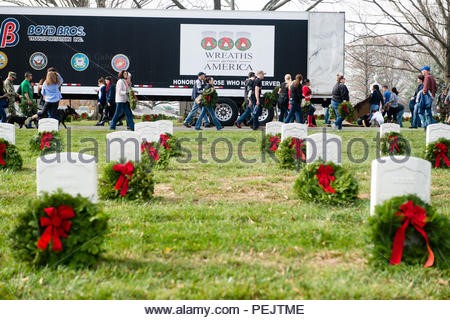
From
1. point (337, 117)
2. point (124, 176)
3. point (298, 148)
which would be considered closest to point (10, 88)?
point (337, 117)

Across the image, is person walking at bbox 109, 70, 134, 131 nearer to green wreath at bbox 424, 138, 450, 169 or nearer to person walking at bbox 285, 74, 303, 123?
person walking at bbox 285, 74, 303, 123

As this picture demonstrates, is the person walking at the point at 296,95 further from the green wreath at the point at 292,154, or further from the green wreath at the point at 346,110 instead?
the green wreath at the point at 292,154

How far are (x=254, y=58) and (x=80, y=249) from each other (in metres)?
17.3

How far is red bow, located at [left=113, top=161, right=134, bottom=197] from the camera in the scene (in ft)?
24.2

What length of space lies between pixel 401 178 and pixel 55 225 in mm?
2802

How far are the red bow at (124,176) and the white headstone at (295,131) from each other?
3946mm

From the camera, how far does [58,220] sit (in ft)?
14.9

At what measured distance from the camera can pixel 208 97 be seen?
18172mm

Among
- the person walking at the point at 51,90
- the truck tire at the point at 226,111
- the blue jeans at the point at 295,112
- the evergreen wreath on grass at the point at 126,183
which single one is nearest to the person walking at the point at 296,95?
the blue jeans at the point at 295,112

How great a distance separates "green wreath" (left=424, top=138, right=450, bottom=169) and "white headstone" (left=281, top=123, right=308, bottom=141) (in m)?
2.11

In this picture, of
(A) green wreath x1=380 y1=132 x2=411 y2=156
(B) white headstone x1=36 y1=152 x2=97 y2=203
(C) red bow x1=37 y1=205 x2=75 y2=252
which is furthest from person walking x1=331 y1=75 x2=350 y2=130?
(C) red bow x1=37 y1=205 x2=75 y2=252
